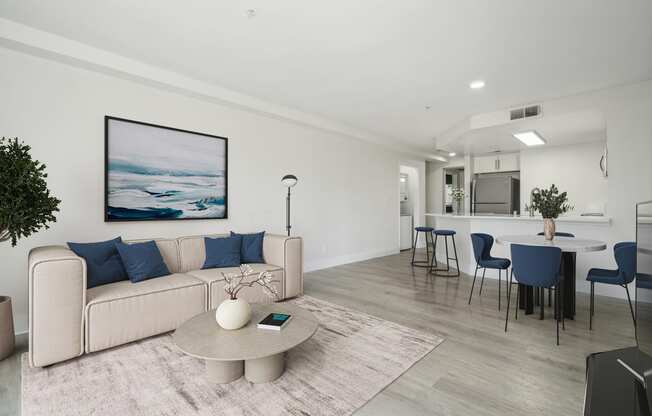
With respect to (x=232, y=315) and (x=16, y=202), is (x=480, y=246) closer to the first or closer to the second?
(x=232, y=315)

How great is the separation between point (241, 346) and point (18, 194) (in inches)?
80.2

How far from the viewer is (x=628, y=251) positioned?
3.06 metres

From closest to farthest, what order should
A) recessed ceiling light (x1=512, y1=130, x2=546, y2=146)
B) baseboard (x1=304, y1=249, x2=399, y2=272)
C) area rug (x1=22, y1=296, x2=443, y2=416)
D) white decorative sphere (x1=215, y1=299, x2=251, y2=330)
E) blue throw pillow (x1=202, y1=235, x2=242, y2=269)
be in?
area rug (x1=22, y1=296, x2=443, y2=416) → white decorative sphere (x1=215, y1=299, x2=251, y2=330) → blue throw pillow (x1=202, y1=235, x2=242, y2=269) → recessed ceiling light (x1=512, y1=130, x2=546, y2=146) → baseboard (x1=304, y1=249, x2=399, y2=272)

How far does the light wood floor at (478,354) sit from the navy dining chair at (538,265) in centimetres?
40

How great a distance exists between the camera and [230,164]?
445cm

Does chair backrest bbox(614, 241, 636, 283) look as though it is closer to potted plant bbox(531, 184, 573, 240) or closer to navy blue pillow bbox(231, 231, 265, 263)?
potted plant bbox(531, 184, 573, 240)

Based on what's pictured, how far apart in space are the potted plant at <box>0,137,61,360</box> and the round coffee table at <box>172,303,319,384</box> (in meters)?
1.46

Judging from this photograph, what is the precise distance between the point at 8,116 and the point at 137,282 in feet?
6.25

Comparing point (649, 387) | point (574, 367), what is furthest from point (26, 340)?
point (574, 367)

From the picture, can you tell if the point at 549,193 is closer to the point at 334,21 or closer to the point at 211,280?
the point at 334,21

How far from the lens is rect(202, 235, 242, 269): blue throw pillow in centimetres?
367

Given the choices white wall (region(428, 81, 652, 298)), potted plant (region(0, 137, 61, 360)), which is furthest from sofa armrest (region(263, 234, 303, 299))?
white wall (region(428, 81, 652, 298))

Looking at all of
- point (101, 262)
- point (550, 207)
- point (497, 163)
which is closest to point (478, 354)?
point (550, 207)

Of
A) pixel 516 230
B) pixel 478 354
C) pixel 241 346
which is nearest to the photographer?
pixel 241 346
